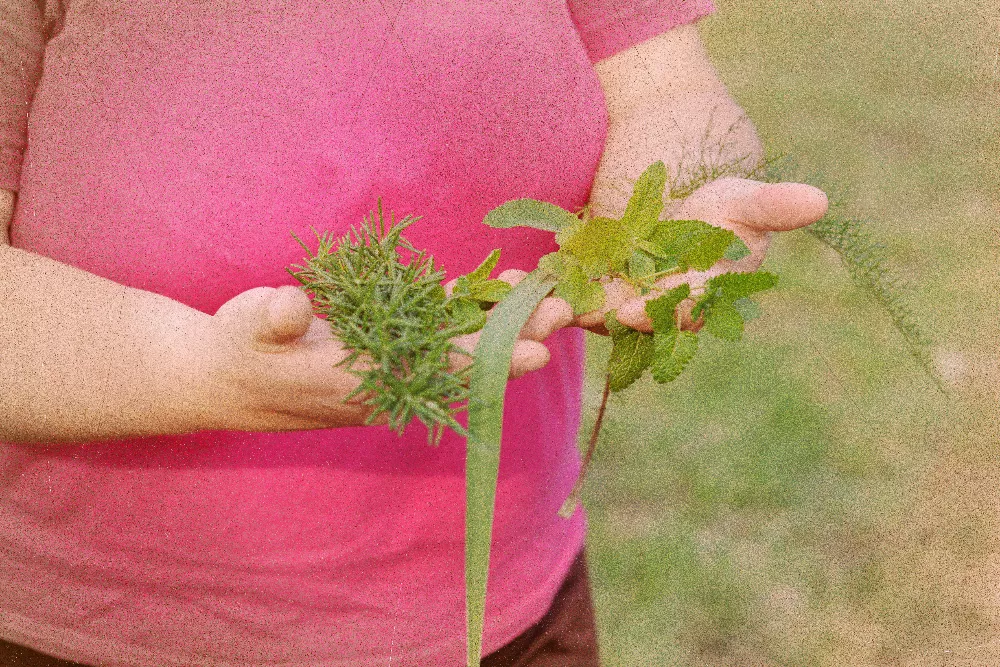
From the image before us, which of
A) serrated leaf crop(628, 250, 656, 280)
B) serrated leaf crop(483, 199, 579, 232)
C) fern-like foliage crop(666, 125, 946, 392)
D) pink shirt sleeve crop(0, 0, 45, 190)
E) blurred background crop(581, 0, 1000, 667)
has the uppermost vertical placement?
pink shirt sleeve crop(0, 0, 45, 190)

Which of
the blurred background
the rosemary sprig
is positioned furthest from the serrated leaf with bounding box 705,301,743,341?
the blurred background

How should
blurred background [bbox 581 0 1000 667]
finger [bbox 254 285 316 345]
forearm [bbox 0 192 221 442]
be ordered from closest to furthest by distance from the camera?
finger [bbox 254 285 316 345]
forearm [bbox 0 192 221 442]
blurred background [bbox 581 0 1000 667]

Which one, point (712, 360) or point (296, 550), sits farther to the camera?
point (712, 360)

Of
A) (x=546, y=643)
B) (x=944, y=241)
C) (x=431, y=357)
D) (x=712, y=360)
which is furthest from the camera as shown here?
(x=944, y=241)

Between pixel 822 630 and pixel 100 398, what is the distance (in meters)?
1.88

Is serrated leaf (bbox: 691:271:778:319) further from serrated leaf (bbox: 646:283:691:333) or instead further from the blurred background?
the blurred background

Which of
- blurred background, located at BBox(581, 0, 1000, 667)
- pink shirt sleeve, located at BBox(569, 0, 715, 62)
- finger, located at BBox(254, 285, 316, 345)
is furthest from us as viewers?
blurred background, located at BBox(581, 0, 1000, 667)

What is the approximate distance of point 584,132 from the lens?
38.9 inches

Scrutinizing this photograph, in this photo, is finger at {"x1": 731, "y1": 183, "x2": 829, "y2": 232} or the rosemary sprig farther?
finger at {"x1": 731, "y1": 183, "x2": 829, "y2": 232}

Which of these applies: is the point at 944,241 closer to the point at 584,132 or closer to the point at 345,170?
the point at 584,132

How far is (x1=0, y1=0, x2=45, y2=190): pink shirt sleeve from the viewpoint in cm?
77

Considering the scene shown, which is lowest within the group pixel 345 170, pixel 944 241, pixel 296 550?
pixel 944 241

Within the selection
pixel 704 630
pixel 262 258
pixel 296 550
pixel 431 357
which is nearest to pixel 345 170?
pixel 262 258

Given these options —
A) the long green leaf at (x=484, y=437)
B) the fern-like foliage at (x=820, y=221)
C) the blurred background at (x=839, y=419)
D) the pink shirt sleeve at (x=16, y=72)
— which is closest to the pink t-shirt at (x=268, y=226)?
the pink shirt sleeve at (x=16, y=72)
